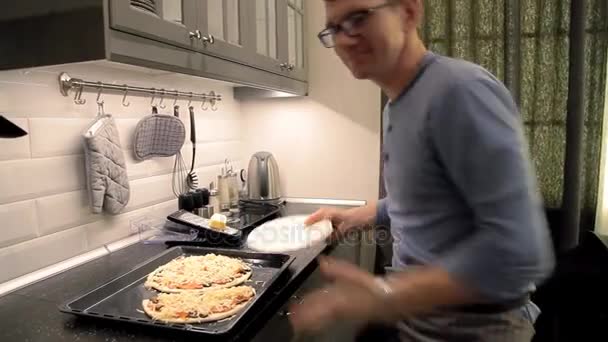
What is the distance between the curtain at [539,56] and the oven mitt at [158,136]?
3.94 feet

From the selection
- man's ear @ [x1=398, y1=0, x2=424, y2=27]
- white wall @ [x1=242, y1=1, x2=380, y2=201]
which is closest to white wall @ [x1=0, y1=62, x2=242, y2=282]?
white wall @ [x1=242, y1=1, x2=380, y2=201]

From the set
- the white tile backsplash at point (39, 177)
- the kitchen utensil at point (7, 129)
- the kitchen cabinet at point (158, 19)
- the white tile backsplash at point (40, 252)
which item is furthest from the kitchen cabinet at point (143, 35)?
the white tile backsplash at point (40, 252)

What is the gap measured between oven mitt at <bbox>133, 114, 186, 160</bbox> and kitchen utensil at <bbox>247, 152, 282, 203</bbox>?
0.49 metres

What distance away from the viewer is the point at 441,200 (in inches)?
27.4

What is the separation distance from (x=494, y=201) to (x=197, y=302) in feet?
2.24

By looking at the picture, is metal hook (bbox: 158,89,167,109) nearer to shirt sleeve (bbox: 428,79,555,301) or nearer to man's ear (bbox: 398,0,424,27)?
man's ear (bbox: 398,0,424,27)

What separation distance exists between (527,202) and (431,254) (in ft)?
0.68

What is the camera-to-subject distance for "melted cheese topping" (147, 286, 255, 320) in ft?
2.97

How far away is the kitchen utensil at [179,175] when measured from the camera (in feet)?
5.66

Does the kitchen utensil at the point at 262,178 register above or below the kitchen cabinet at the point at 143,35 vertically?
below

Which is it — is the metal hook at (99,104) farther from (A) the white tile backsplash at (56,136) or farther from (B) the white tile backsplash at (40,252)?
(B) the white tile backsplash at (40,252)

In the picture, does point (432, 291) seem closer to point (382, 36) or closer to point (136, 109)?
point (382, 36)

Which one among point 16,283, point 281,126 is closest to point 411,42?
point 16,283

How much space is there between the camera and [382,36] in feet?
2.35
